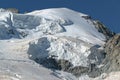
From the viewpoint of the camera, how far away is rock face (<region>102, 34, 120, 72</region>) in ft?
208

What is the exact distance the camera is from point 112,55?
6581 cm

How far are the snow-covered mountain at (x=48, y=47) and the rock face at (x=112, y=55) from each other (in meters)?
0.81

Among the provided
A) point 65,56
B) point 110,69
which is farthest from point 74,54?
point 110,69

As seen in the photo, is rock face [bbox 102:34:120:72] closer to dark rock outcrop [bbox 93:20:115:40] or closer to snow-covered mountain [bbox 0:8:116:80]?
snow-covered mountain [bbox 0:8:116:80]

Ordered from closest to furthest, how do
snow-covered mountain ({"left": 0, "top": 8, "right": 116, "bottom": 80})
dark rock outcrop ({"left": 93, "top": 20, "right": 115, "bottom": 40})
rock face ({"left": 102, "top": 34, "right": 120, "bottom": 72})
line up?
snow-covered mountain ({"left": 0, "top": 8, "right": 116, "bottom": 80}) → rock face ({"left": 102, "top": 34, "right": 120, "bottom": 72}) → dark rock outcrop ({"left": 93, "top": 20, "right": 115, "bottom": 40})

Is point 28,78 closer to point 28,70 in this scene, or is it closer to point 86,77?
point 28,70

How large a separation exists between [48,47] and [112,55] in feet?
23.9

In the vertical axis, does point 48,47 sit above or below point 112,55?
above

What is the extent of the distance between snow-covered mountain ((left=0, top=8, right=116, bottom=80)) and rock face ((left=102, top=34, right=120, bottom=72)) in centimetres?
81

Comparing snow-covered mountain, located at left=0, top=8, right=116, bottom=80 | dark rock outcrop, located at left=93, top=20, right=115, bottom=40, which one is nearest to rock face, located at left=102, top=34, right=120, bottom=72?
snow-covered mountain, located at left=0, top=8, right=116, bottom=80

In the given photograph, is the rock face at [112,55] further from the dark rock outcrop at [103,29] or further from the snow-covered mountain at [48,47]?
the dark rock outcrop at [103,29]

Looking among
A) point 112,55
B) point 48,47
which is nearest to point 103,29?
point 112,55

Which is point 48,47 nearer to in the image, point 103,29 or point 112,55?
point 112,55

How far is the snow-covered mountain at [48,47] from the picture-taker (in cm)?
5994
